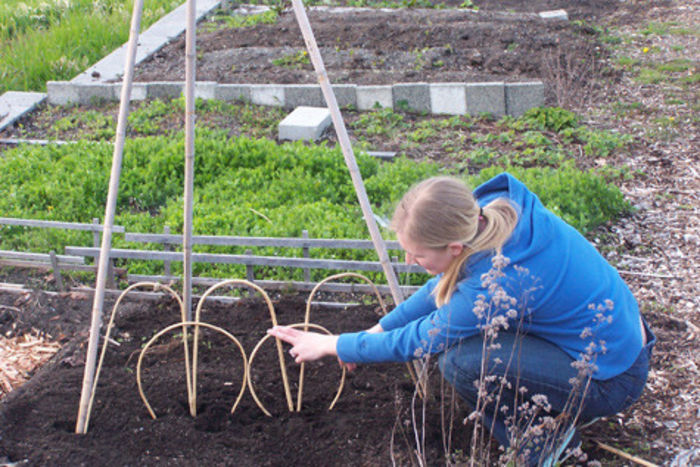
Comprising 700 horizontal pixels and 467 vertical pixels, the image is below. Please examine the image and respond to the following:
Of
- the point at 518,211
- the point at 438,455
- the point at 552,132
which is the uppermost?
the point at 518,211

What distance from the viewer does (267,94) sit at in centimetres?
722

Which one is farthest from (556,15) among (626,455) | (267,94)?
(626,455)

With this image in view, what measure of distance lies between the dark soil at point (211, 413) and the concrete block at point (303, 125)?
2.82m

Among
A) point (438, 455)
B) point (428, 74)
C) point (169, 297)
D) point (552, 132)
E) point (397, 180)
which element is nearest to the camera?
point (438, 455)

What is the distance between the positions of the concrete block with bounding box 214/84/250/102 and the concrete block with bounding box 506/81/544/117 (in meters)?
2.58

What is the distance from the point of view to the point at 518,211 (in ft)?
8.40

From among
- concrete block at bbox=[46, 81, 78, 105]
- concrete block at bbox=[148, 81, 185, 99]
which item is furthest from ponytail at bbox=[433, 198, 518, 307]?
concrete block at bbox=[46, 81, 78, 105]

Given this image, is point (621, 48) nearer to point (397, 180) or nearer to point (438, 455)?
point (397, 180)

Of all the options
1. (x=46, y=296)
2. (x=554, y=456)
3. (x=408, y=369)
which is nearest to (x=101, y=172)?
(x=46, y=296)

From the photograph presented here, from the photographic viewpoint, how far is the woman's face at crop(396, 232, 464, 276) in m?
2.50

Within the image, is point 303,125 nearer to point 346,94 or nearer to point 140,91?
point 346,94

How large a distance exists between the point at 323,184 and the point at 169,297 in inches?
64.0

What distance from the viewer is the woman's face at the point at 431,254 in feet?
8.21

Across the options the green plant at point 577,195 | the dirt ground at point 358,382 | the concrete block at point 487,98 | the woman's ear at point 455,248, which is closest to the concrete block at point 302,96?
the dirt ground at point 358,382
